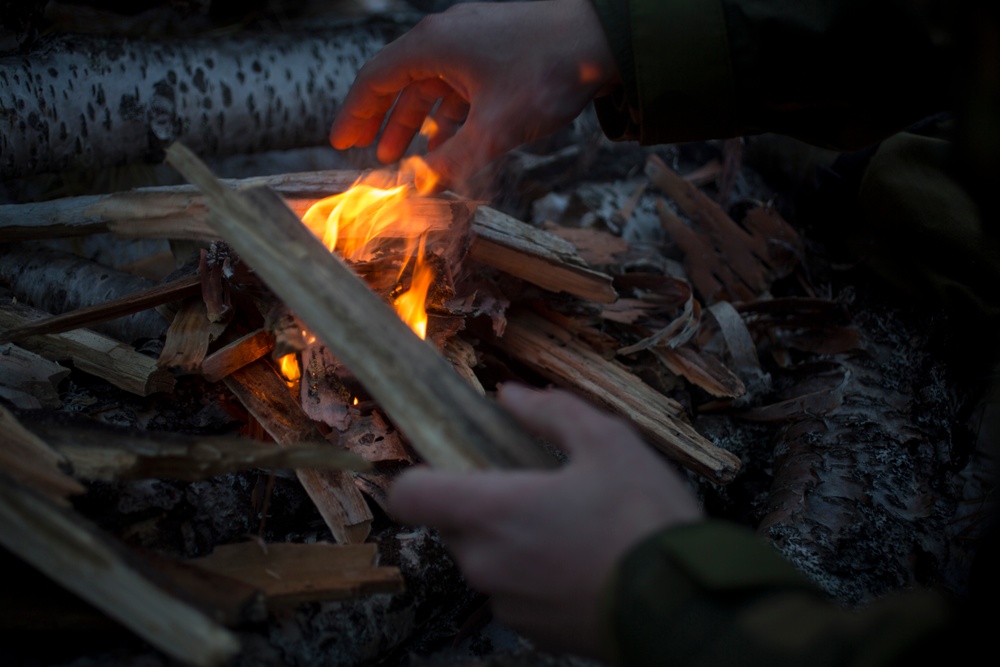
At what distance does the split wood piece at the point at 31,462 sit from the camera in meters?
1.41

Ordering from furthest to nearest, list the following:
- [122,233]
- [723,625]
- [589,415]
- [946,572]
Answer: [122,233], [946,572], [589,415], [723,625]

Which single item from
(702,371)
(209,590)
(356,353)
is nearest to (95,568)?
(209,590)

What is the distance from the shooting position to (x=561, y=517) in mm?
1061

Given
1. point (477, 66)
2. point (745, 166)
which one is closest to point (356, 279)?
point (477, 66)

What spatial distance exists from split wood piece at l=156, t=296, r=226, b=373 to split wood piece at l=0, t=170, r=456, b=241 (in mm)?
267

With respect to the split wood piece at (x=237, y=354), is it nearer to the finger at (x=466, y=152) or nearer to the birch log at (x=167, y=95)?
the finger at (x=466, y=152)

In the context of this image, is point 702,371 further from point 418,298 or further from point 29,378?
point 29,378

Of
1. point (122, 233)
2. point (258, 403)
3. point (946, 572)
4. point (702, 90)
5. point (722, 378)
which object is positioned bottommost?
point (946, 572)

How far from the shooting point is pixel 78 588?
4.00ft

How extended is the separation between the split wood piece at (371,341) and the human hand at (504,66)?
2.64 ft

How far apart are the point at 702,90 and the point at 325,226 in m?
1.30

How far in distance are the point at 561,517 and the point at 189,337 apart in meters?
1.48

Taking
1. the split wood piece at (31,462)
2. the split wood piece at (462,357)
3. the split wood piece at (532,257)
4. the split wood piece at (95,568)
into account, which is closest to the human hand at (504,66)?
the split wood piece at (532,257)

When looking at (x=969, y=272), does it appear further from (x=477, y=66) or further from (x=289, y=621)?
(x=289, y=621)
